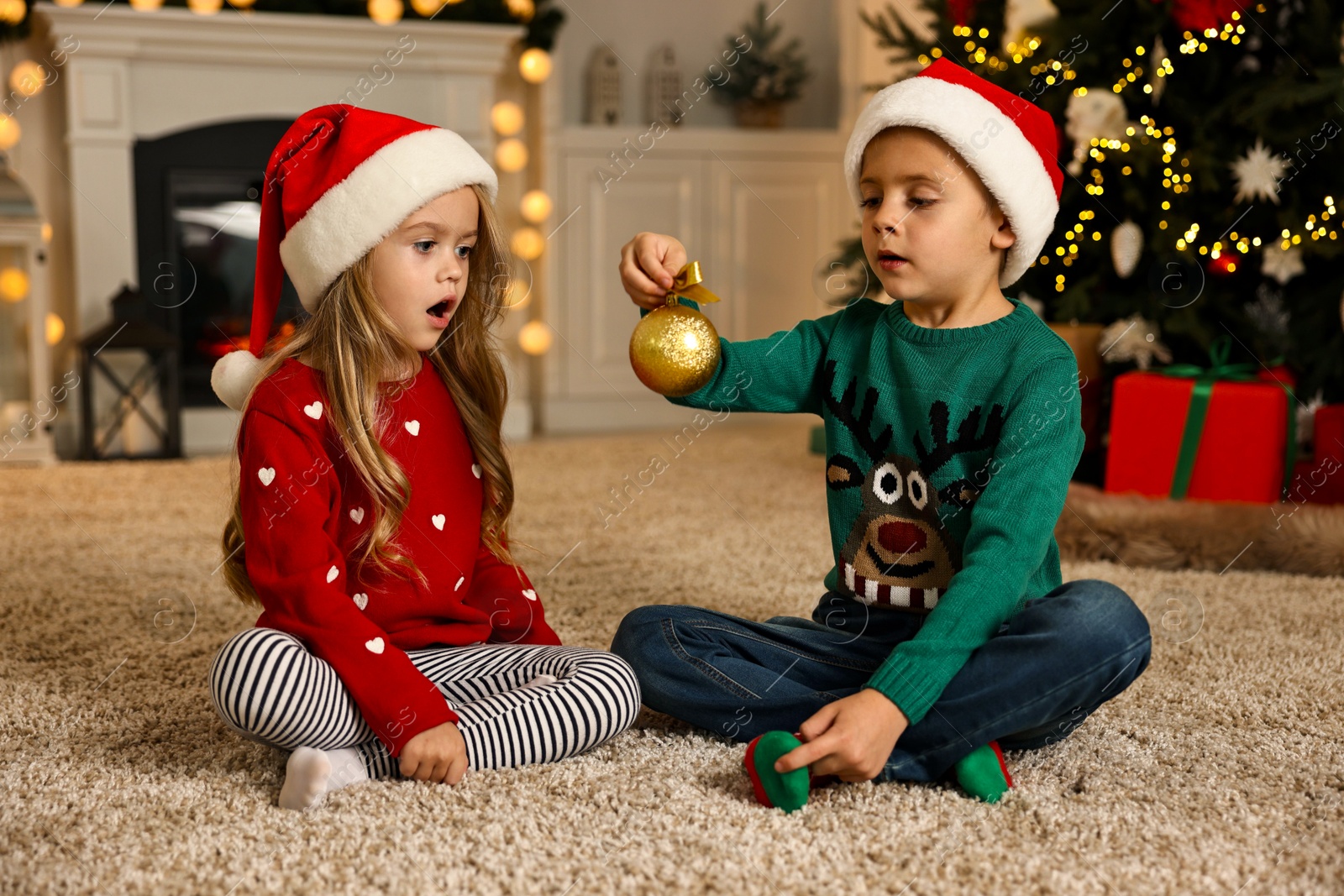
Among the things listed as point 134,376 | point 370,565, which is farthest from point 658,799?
point 134,376

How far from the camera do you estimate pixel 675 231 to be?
3.59 m

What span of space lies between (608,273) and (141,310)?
133 cm

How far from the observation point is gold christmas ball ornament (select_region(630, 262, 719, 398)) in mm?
990

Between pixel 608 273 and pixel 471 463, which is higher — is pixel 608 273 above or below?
below

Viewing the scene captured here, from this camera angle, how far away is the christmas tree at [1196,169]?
1.95 meters

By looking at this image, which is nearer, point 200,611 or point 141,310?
point 200,611

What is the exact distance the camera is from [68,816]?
85 cm

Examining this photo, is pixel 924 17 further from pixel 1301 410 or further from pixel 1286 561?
pixel 1286 561

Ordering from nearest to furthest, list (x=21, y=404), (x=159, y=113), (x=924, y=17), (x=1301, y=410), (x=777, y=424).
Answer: (x=1301, y=410), (x=21, y=404), (x=159, y=113), (x=924, y=17), (x=777, y=424)

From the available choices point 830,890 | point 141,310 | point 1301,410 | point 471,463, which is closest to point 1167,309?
point 1301,410

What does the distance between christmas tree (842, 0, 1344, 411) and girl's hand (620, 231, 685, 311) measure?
49.6 inches

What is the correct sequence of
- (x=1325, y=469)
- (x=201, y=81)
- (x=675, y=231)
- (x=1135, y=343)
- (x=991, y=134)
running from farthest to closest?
(x=675, y=231) → (x=201, y=81) → (x=1135, y=343) → (x=1325, y=469) → (x=991, y=134)

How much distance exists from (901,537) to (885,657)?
0.11m

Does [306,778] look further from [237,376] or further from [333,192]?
[333,192]
